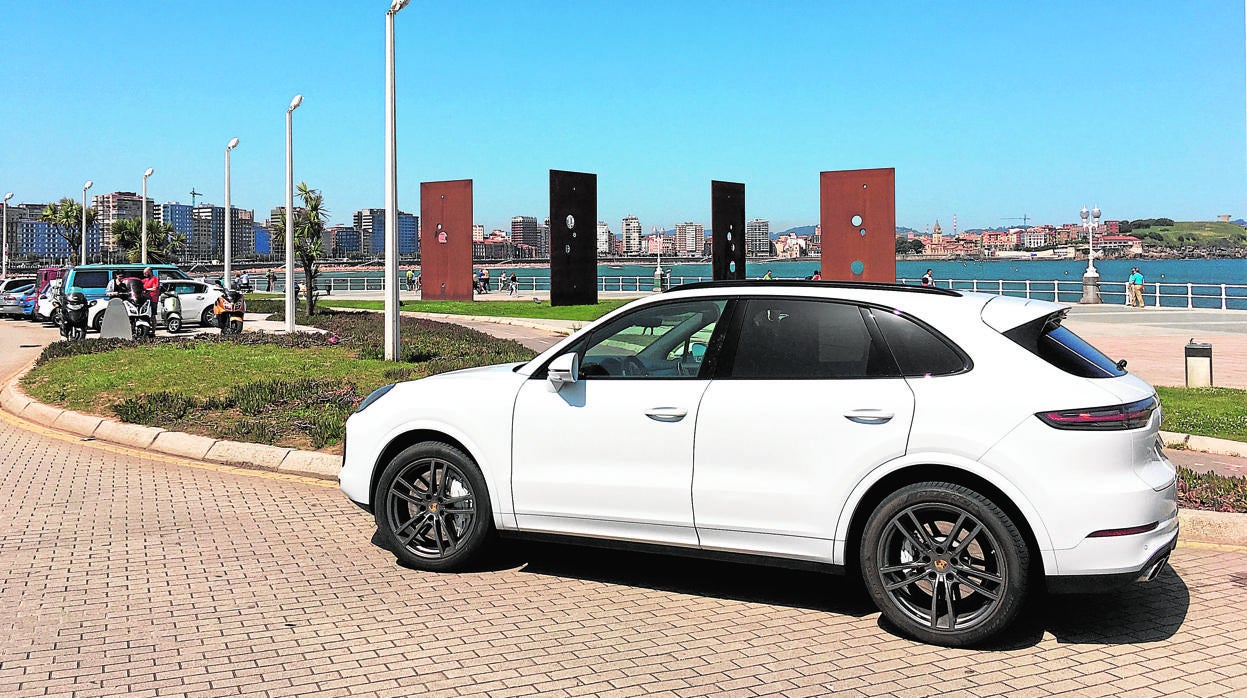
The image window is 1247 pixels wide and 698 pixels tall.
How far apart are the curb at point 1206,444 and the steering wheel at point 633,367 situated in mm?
6174

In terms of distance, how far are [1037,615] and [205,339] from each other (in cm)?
1903

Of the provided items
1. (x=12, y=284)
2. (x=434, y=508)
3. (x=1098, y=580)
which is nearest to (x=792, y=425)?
(x=1098, y=580)

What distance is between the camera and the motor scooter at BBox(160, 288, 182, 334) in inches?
1073

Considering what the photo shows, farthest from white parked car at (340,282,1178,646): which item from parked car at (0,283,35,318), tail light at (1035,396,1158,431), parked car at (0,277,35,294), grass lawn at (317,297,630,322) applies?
parked car at (0,277,35,294)

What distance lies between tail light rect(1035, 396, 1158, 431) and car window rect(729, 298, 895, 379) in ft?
2.54

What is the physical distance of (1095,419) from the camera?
15.8 feet

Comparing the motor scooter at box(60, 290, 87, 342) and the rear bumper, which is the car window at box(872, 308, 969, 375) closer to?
the rear bumper

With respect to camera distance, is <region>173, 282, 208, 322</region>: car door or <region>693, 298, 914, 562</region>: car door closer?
<region>693, 298, 914, 562</region>: car door

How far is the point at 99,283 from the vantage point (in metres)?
Result: 30.5

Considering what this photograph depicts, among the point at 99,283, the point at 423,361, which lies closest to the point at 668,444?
the point at 423,361

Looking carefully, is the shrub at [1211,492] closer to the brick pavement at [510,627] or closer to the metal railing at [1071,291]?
the brick pavement at [510,627]

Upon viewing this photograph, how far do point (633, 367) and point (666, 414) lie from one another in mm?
448

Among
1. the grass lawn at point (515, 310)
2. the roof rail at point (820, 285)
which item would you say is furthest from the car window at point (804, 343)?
the grass lawn at point (515, 310)

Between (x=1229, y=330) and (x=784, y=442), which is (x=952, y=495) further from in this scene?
(x=1229, y=330)
